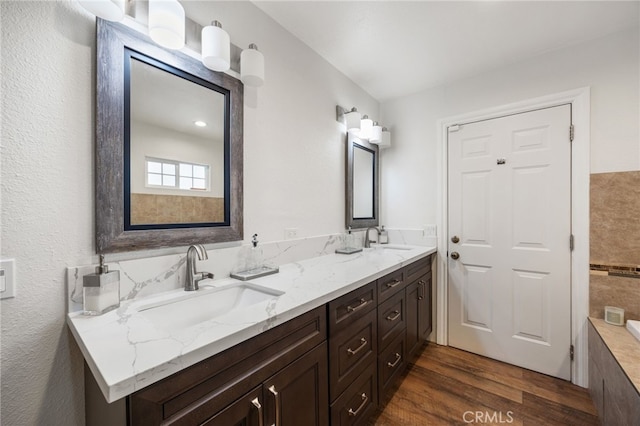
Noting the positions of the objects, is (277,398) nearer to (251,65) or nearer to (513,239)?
(251,65)

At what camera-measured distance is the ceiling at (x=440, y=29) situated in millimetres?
1533

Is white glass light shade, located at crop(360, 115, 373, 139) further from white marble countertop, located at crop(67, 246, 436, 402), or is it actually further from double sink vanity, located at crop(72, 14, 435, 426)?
white marble countertop, located at crop(67, 246, 436, 402)

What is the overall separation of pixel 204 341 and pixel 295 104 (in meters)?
1.56

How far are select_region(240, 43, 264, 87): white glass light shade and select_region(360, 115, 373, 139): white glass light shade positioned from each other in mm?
1145

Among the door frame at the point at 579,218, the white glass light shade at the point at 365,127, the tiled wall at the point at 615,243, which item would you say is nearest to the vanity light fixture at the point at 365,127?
the white glass light shade at the point at 365,127

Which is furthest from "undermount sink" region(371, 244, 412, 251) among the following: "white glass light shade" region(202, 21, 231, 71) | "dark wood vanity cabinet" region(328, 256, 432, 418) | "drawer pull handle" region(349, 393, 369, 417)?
"white glass light shade" region(202, 21, 231, 71)

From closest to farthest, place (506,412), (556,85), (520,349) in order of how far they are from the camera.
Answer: (506,412), (556,85), (520,349)

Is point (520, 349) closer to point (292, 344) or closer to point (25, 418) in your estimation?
point (292, 344)

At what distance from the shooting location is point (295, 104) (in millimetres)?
1790

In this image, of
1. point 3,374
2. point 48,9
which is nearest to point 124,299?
point 3,374

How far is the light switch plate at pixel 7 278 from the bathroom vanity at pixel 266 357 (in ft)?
0.56

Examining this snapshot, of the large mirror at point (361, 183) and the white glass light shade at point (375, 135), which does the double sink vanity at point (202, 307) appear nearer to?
the large mirror at point (361, 183)

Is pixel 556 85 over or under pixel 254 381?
over
